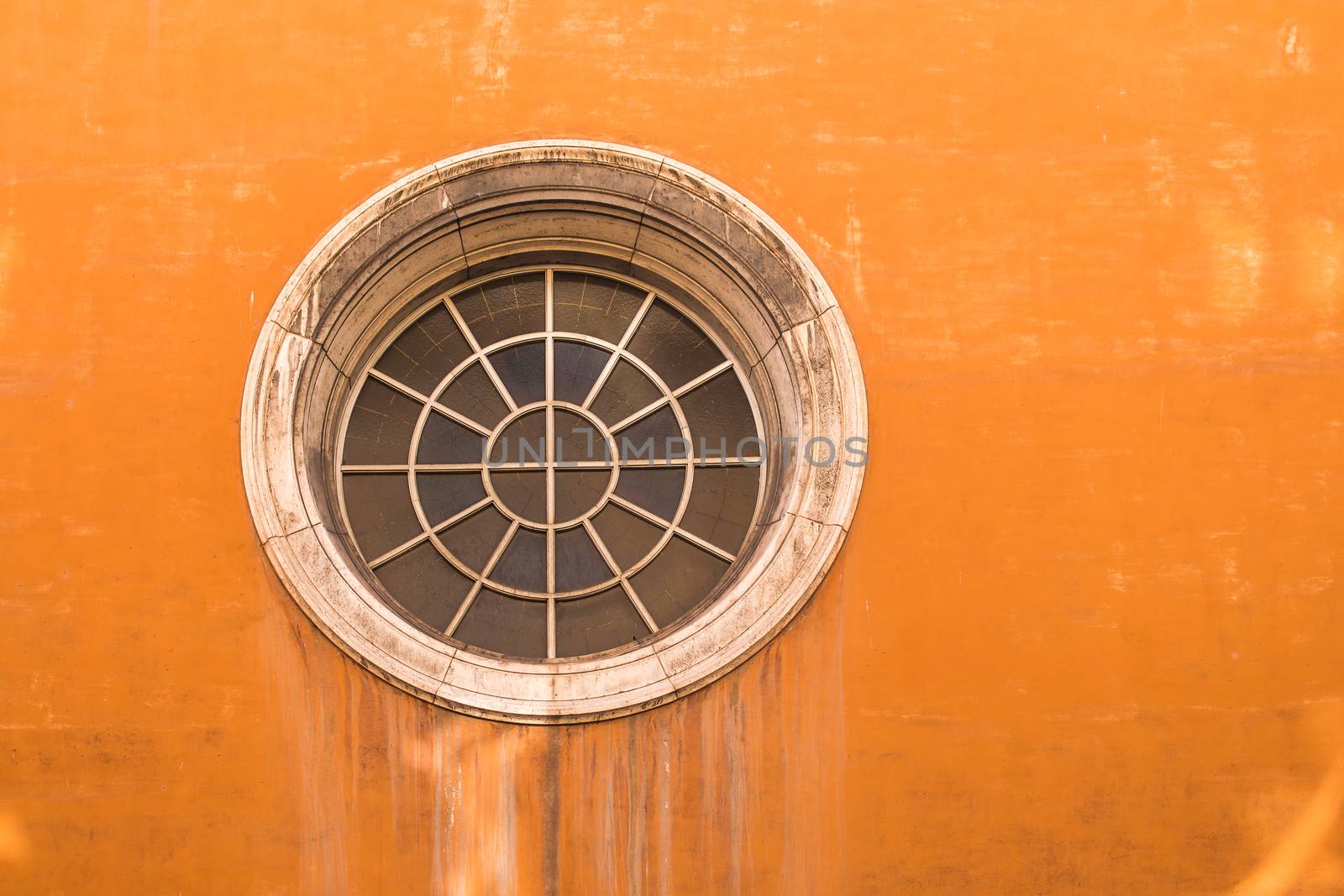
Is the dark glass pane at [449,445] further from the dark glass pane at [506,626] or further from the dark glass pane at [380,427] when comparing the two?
the dark glass pane at [506,626]

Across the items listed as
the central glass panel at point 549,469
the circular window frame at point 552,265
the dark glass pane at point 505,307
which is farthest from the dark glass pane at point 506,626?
the dark glass pane at point 505,307

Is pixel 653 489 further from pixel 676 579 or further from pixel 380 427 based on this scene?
pixel 380 427

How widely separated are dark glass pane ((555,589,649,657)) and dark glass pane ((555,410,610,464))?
63 centimetres

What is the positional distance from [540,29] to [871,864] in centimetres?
395

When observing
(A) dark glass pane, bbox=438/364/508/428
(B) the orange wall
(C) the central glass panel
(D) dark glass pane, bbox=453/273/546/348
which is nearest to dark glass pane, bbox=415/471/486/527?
(C) the central glass panel

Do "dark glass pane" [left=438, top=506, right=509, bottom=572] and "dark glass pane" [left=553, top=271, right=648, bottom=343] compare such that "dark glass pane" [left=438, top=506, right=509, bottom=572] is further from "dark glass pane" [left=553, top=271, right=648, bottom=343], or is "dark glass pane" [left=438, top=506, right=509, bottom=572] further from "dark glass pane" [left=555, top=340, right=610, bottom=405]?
"dark glass pane" [left=553, top=271, right=648, bottom=343]

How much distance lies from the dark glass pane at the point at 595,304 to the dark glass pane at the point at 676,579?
107cm

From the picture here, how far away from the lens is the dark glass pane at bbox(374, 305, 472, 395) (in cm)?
612

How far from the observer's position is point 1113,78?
589 cm

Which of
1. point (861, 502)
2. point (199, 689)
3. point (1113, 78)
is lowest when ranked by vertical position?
point (199, 689)

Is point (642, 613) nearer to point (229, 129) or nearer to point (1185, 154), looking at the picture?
point (229, 129)

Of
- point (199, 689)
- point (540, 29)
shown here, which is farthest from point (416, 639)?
point (540, 29)

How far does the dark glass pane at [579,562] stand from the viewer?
5.89m

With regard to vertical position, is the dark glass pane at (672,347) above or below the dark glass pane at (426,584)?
above
